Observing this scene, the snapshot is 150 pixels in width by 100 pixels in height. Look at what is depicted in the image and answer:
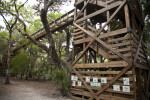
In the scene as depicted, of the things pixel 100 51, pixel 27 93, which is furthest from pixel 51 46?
pixel 100 51

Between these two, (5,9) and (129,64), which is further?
(5,9)

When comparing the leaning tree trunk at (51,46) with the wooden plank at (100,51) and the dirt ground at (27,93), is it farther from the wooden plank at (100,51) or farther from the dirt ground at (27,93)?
the wooden plank at (100,51)

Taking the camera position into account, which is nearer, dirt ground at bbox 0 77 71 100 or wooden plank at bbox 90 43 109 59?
wooden plank at bbox 90 43 109 59

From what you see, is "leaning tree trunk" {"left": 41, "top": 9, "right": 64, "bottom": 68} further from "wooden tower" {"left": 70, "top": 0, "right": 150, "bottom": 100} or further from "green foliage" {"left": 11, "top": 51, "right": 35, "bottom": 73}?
"green foliage" {"left": 11, "top": 51, "right": 35, "bottom": 73}

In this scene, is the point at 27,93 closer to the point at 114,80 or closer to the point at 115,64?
the point at 114,80

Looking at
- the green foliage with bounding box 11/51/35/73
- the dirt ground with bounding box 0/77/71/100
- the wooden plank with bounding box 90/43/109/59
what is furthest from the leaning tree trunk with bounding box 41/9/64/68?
the green foliage with bounding box 11/51/35/73

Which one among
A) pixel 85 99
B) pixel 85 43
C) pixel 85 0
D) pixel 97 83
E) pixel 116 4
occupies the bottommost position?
pixel 85 99

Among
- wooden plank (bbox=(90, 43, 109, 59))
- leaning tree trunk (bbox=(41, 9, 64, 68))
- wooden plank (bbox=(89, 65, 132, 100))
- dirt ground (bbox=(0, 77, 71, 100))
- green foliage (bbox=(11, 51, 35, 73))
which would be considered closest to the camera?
wooden plank (bbox=(89, 65, 132, 100))

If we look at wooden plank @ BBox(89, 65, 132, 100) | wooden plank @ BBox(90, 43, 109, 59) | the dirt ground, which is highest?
wooden plank @ BBox(90, 43, 109, 59)

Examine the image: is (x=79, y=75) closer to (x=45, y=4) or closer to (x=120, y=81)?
(x=120, y=81)

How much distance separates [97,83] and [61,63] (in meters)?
4.91

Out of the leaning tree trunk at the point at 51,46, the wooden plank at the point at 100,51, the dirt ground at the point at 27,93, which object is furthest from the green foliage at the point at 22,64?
the wooden plank at the point at 100,51

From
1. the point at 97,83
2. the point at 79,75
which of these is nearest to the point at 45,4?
the point at 79,75

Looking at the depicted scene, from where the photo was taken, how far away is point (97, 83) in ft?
21.3
